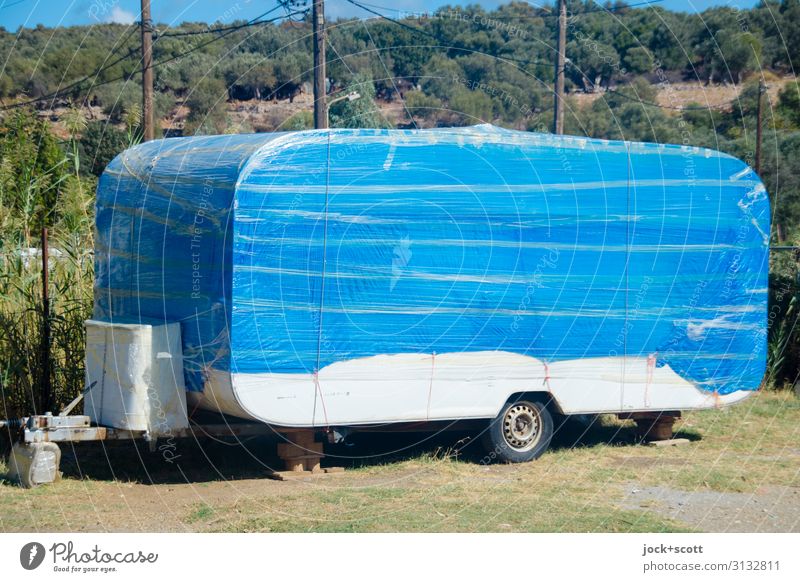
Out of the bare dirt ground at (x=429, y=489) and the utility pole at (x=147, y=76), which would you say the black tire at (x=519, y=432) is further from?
the utility pole at (x=147, y=76)

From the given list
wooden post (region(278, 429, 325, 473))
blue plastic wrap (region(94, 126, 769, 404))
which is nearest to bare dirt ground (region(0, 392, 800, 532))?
wooden post (region(278, 429, 325, 473))

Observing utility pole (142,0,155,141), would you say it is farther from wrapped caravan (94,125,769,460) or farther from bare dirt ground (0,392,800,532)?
bare dirt ground (0,392,800,532)

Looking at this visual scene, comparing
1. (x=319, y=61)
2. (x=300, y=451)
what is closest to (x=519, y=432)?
(x=300, y=451)

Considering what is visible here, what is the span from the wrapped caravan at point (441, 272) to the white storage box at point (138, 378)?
177 mm

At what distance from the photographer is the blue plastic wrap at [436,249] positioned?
324 inches

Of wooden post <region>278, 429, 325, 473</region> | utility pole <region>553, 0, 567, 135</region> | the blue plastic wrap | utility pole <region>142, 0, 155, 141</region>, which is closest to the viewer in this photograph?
the blue plastic wrap

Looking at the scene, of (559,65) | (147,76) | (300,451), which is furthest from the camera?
(559,65)

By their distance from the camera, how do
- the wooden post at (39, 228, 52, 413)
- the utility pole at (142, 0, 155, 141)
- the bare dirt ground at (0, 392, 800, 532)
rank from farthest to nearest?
1. the utility pole at (142, 0, 155, 141)
2. the wooden post at (39, 228, 52, 413)
3. the bare dirt ground at (0, 392, 800, 532)

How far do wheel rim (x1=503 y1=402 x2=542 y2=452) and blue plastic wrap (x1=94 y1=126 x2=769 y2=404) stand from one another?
1.85ft

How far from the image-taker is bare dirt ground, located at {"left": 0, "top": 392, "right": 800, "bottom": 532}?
7574mm

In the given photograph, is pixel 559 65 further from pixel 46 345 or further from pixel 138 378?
pixel 138 378

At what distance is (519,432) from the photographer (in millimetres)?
9625

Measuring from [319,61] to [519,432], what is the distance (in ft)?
16.9

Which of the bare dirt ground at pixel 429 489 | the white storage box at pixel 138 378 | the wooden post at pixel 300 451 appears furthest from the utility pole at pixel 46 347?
the wooden post at pixel 300 451
